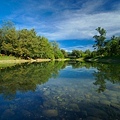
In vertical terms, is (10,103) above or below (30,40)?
below

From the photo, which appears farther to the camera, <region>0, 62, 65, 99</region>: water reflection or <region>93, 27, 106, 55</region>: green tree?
<region>93, 27, 106, 55</region>: green tree

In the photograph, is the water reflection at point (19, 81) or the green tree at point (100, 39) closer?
the water reflection at point (19, 81)

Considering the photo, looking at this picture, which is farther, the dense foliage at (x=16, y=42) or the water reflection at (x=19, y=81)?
the dense foliage at (x=16, y=42)

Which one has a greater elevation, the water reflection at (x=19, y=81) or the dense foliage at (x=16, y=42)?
the dense foliage at (x=16, y=42)

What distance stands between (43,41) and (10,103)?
9508 cm

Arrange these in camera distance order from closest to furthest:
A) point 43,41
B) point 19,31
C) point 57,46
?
point 19,31, point 43,41, point 57,46

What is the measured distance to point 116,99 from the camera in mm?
10500

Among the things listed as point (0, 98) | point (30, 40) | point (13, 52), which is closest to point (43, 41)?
point (30, 40)

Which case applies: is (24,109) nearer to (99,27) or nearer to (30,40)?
(30,40)

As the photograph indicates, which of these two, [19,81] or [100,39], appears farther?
[100,39]

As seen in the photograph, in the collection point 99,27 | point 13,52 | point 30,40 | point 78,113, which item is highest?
point 99,27

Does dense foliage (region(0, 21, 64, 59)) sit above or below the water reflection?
above

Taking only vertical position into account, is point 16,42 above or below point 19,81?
above

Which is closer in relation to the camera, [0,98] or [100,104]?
[100,104]
